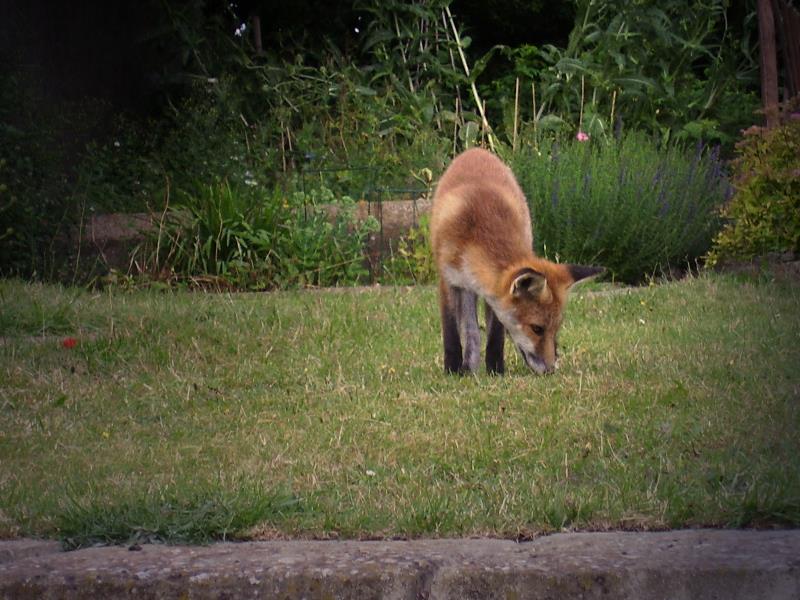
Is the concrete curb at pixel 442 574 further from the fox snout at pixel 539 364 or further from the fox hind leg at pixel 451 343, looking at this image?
the fox hind leg at pixel 451 343

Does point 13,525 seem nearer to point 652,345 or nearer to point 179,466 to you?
point 179,466

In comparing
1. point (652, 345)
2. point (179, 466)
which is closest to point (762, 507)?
point (179, 466)

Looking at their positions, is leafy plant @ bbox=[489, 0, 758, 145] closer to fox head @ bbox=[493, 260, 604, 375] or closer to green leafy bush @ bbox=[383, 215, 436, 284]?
green leafy bush @ bbox=[383, 215, 436, 284]

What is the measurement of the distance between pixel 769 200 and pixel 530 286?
362 cm

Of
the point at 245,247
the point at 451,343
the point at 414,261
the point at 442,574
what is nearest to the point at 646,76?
the point at 414,261

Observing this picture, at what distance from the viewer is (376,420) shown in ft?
18.7

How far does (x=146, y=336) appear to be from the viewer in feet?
24.7

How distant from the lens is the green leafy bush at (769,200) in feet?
29.9

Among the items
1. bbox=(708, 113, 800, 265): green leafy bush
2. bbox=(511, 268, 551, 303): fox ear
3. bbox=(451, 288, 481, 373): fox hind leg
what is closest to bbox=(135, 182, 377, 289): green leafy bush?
bbox=(708, 113, 800, 265): green leafy bush

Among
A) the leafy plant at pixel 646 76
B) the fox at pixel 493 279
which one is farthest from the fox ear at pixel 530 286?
the leafy plant at pixel 646 76

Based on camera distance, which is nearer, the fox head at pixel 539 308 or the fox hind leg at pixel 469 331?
the fox head at pixel 539 308

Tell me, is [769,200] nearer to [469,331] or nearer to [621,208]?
[621,208]

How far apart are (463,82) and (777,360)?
764 centimetres

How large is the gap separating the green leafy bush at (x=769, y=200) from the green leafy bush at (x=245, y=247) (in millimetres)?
3083
